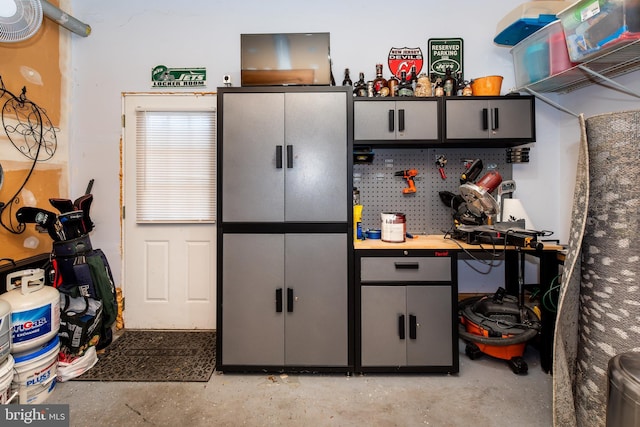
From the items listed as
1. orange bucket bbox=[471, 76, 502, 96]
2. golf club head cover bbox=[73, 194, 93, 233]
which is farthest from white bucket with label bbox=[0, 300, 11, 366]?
orange bucket bbox=[471, 76, 502, 96]

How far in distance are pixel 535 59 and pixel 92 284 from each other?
3600mm

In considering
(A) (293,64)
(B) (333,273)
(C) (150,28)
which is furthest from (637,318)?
(C) (150,28)

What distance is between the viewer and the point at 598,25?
1.63 meters

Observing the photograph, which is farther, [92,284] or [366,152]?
[366,152]

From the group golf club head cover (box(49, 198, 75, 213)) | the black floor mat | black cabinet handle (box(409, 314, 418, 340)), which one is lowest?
the black floor mat

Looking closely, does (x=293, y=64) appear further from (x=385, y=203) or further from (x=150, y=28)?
(x=150, y=28)

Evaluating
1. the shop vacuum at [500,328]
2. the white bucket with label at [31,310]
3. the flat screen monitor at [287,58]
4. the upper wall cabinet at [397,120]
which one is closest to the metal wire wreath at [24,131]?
the white bucket with label at [31,310]

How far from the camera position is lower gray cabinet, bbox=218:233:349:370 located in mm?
2002

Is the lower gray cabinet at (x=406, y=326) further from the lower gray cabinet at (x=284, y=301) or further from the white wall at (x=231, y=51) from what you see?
the white wall at (x=231, y=51)

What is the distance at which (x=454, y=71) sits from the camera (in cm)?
254

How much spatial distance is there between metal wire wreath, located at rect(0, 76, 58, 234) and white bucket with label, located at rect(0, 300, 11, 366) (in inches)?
34.0

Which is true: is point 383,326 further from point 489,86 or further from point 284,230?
point 489,86

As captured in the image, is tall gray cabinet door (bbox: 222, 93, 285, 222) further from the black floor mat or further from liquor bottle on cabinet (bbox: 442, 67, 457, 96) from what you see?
liquor bottle on cabinet (bbox: 442, 67, 457, 96)

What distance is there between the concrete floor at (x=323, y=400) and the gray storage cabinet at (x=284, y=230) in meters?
0.16
